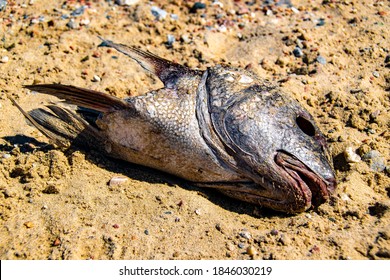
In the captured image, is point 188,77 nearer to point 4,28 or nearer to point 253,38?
point 253,38

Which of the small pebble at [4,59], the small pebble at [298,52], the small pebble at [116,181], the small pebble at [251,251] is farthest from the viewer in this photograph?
the small pebble at [298,52]

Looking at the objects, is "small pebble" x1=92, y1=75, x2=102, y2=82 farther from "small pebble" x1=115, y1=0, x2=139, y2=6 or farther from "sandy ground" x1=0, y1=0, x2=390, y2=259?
"small pebble" x1=115, y1=0, x2=139, y2=6

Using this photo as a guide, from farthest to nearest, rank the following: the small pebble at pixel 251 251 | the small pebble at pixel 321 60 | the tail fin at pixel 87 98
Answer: the small pebble at pixel 321 60 → the tail fin at pixel 87 98 → the small pebble at pixel 251 251

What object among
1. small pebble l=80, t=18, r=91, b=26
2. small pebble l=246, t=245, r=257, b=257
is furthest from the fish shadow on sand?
small pebble l=80, t=18, r=91, b=26

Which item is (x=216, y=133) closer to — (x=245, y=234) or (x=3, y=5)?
(x=245, y=234)

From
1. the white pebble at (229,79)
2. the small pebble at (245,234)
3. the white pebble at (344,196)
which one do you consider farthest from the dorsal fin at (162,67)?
the white pebble at (344,196)

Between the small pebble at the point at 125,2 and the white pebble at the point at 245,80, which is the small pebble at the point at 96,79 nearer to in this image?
the small pebble at the point at 125,2
